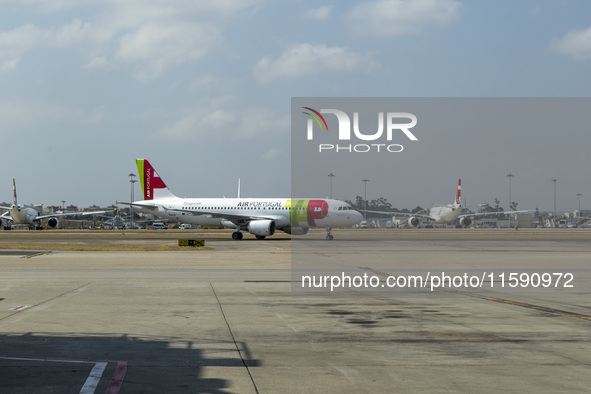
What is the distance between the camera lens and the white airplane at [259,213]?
218ft

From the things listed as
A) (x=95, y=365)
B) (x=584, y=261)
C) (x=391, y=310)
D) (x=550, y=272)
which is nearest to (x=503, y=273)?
(x=550, y=272)

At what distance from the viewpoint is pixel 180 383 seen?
9.37 meters

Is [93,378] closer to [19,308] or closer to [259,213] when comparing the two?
[19,308]

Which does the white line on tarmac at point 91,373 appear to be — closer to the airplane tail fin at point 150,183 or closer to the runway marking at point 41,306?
the runway marking at point 41,306

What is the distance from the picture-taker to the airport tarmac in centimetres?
954

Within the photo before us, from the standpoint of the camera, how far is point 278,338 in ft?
43.5

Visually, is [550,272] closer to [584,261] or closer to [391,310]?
[584,261]

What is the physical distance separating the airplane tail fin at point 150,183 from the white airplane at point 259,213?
1.07 metres

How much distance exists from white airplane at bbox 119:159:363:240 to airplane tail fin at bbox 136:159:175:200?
1069 millimetres

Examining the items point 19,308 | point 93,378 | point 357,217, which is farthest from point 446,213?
point 93,378

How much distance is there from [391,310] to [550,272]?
16.7 metres

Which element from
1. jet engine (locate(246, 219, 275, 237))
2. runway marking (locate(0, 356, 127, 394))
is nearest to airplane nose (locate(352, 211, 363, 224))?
jet engine (locate(246, 219, 275, 237))

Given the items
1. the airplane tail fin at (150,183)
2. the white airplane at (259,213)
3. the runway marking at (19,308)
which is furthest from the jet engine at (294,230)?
the runway marking at (19,308)

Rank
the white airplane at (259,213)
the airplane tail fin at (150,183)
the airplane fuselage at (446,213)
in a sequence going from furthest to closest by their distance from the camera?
the airplane fuselage at (446,213), the airplane tail fin at (150,183), the white airplane at (259,213)
